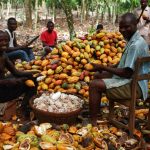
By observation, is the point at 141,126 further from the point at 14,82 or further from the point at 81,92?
the point at 14,82

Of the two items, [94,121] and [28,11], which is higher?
[28,11]

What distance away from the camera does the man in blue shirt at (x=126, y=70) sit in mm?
3701

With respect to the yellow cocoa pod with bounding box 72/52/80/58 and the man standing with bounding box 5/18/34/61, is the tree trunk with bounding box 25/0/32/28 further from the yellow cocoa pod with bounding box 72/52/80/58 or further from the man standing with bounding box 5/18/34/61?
the yellow cocoa pod with bounding box 72/52/80/58

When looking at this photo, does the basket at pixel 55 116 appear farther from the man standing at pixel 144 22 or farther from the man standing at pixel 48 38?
the man standing at pixel 48 38

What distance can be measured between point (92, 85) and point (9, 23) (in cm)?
349

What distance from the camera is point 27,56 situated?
691 centimetres

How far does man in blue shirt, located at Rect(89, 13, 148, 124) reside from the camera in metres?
3.70

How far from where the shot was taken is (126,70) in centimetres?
373

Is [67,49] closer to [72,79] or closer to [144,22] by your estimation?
[72,79]

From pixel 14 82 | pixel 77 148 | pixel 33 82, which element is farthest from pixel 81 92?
pixel 77 148

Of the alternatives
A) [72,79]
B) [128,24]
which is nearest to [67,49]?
[72,79]

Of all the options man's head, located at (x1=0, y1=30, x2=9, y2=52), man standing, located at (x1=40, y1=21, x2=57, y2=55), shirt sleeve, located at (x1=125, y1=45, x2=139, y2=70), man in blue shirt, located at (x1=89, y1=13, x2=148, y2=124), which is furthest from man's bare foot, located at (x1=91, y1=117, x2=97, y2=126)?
man standing, located at (x1=40, y1=21, x2=57, y2=55)

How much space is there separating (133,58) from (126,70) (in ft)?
0.51

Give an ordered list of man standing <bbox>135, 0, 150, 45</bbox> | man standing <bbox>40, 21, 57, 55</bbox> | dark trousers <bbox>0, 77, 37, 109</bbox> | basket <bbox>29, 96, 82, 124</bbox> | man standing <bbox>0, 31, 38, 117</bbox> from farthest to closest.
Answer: man standing <bbox>40, 21, 57, 55</bbox>, man standing <bbox>135, 0, 150, 45</bbox>, dark trousers <bbox>0, 77, 37, 109</bbox>, man standing <bbox>0, 31, 38, 117</bbox>, basket <bbox>29, 96, 82, 124</bbox>
